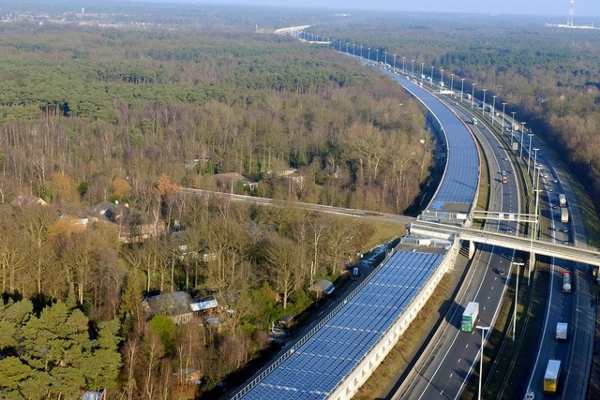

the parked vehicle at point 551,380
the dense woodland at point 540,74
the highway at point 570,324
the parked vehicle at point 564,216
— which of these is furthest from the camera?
the dense woodland at point 540,74

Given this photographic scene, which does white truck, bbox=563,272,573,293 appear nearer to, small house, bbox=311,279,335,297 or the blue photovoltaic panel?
the blue photovoltaic panel

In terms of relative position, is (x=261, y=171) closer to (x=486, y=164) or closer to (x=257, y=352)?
(x=486, y=164)

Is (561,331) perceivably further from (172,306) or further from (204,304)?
(172,306)

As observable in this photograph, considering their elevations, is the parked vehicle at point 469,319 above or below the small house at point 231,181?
below

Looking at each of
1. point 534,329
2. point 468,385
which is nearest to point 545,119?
point 534,329

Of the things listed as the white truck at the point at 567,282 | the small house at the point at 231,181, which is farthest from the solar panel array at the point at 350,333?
the small house at the point at 231,181

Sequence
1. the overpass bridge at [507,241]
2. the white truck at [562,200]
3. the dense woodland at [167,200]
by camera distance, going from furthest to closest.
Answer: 1. the white truck at [562,200]
2. the overpass bridge at [507,241]
3. the dense woodland at [167,200]

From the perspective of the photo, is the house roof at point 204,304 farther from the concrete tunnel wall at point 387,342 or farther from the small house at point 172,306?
the concrete tunnel wall at point 387,342
